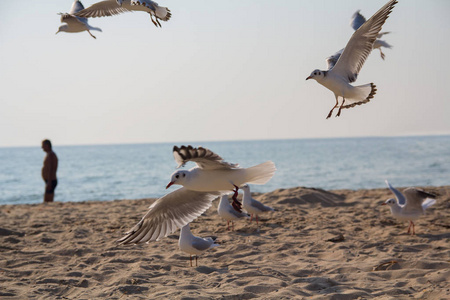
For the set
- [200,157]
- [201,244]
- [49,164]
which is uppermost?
[200,157]

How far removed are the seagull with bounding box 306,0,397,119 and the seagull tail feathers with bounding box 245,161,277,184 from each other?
0.87m

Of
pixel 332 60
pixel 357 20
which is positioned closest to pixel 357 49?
pixel 332 60

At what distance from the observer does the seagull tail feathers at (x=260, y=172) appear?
4430 mm

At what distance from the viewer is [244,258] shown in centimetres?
624

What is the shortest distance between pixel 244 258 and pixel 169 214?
1517 mm

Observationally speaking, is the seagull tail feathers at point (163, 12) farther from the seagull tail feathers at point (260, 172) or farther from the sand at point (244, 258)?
the sand at point (244, 258)

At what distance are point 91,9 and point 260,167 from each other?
3.50 metres

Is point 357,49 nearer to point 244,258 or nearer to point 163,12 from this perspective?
point 163,12

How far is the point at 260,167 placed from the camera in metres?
4.45

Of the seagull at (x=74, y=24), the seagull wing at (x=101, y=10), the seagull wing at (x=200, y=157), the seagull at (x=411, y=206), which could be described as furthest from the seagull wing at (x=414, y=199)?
the seagull at (x=74, y=24)

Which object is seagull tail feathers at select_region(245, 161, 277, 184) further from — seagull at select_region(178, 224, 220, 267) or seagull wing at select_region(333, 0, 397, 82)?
seagull at select_region(178, 224, 220, 267)

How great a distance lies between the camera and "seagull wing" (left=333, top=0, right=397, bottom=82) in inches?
190

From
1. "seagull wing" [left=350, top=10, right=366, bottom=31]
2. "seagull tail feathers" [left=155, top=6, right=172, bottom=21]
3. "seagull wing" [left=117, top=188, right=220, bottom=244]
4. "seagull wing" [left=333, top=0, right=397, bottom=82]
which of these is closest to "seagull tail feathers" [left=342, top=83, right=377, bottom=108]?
"seagull wing" [left=333, top=0, right=397, bottom=82]

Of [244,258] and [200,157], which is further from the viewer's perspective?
[244,258]
